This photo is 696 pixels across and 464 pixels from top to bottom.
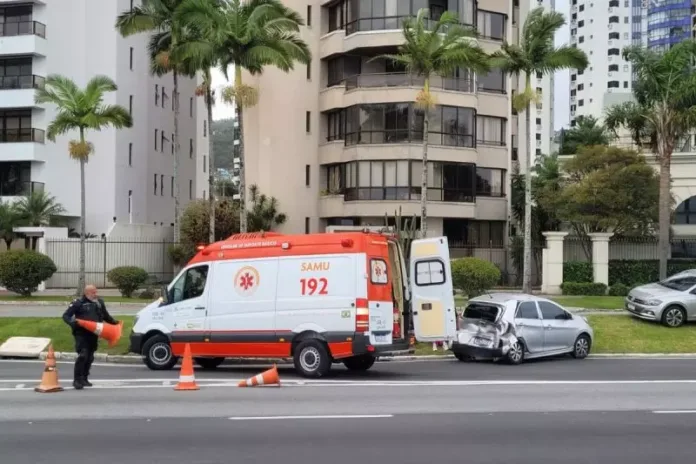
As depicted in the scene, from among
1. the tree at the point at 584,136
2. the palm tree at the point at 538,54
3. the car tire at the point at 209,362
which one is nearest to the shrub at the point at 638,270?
the palm tree at the point at 538,54

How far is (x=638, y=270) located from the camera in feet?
119

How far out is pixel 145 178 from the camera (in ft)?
160

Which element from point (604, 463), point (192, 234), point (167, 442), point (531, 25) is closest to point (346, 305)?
point (167, 442)

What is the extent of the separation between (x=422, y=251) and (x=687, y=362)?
8612mm

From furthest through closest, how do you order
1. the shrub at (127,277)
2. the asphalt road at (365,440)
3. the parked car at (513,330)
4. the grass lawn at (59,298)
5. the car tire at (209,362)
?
the shrub at (127,277), the grass lawn at (59,298), the parked car at (513,330), the car tire at (209,362), the asphalt road at (365,440)

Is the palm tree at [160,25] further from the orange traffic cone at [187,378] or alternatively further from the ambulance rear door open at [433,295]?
the orange traffic cone at [187,378]

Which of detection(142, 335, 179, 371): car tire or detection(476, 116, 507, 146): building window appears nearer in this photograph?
detection(142, 335, 179, 371): car tire

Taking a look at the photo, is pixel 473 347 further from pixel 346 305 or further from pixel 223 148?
pixel 223 148

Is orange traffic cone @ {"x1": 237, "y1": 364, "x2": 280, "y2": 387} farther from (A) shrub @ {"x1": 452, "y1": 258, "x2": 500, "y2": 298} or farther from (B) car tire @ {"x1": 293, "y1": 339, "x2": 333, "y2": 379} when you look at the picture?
(A) shrub @ {"x1": 452, "y1": 258, "x2": 500, "y2": 298}

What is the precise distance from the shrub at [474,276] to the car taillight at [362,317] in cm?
1283

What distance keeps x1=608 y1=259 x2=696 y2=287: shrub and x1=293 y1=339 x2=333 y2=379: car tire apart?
76.5 ft

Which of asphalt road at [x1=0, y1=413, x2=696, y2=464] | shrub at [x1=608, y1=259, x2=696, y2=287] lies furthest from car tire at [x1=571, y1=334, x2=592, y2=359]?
shrub at [x1=608, y1=259, x2=696, y2=287]

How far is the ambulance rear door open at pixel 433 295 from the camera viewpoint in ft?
54.7

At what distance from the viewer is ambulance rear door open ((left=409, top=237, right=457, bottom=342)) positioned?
1669cm
